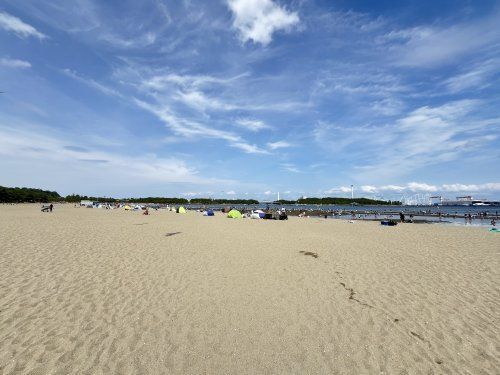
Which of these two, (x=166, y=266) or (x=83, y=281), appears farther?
(x=166, y=266)

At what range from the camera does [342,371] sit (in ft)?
18.9

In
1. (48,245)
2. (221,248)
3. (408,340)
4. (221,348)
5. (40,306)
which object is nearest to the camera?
(221,348)

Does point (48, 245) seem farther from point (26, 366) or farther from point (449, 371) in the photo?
point (449, 371)

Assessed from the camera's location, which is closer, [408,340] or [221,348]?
[221,348]

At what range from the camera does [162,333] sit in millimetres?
7109

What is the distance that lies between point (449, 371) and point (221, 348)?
5041 mm

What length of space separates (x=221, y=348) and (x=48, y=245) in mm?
16031

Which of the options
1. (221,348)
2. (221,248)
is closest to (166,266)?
(221,248)

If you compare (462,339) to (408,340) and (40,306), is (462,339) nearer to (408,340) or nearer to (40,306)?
(408,340)

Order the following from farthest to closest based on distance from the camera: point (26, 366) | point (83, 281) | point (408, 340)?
point (83, 281)
point (408, 340)
point (26, 366)

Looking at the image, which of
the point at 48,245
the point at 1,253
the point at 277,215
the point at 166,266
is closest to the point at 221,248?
the point at 166,266

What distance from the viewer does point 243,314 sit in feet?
27.3

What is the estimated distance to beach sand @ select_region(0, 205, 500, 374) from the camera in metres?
6.01

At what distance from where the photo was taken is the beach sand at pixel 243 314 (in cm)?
601
